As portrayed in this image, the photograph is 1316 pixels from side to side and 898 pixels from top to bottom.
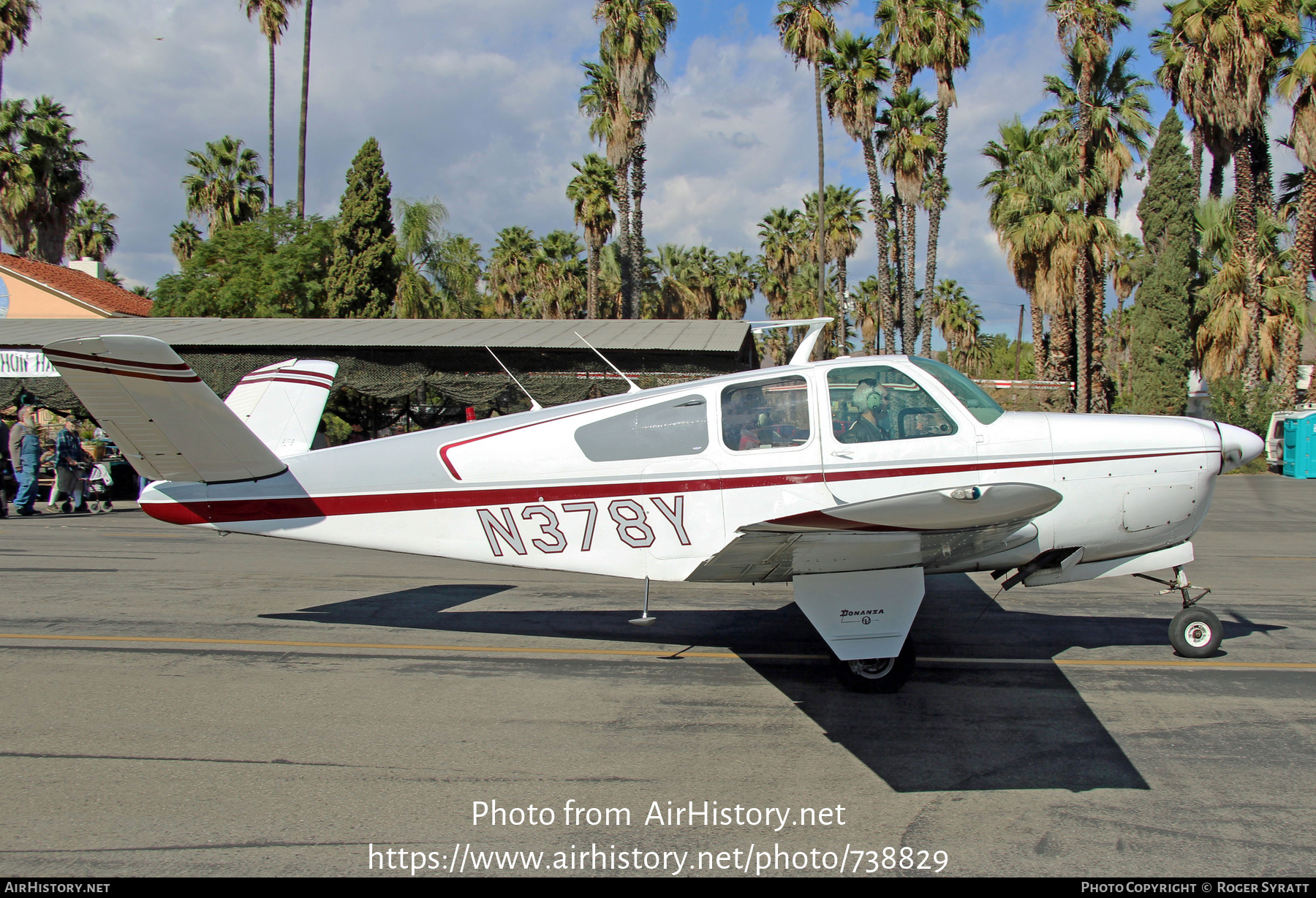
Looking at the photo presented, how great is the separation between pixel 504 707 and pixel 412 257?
38.0 metres

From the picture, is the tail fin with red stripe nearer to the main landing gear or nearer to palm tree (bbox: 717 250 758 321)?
the main landing gear

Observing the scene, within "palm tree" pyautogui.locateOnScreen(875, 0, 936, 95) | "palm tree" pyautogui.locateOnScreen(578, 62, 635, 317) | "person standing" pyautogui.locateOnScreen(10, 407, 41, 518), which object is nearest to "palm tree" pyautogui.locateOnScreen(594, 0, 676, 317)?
"palm tree" pyautogui.locateOnScreen(578, 62, 635, 317)

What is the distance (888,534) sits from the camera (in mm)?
4598

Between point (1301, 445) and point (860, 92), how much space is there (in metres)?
22.4

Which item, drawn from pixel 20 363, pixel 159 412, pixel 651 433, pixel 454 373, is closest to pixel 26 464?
pixel 20 363

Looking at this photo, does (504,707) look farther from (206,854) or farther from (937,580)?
(937,580)

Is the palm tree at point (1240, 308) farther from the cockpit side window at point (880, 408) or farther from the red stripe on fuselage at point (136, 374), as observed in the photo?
the red stripe on fuselage at point (136, 374)

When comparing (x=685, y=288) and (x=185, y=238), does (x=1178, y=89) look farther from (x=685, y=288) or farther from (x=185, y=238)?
(x=185, y=238)

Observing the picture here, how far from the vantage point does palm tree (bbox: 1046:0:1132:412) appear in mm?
28922

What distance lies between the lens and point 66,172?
3991 centimetres

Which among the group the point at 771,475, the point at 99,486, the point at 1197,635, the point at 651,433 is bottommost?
the point at 1197,635

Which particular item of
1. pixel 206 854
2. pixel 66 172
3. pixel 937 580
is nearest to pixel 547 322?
pixel 937 580

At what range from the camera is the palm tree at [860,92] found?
3531 cm

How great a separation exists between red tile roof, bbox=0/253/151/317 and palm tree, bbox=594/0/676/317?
23211mm
